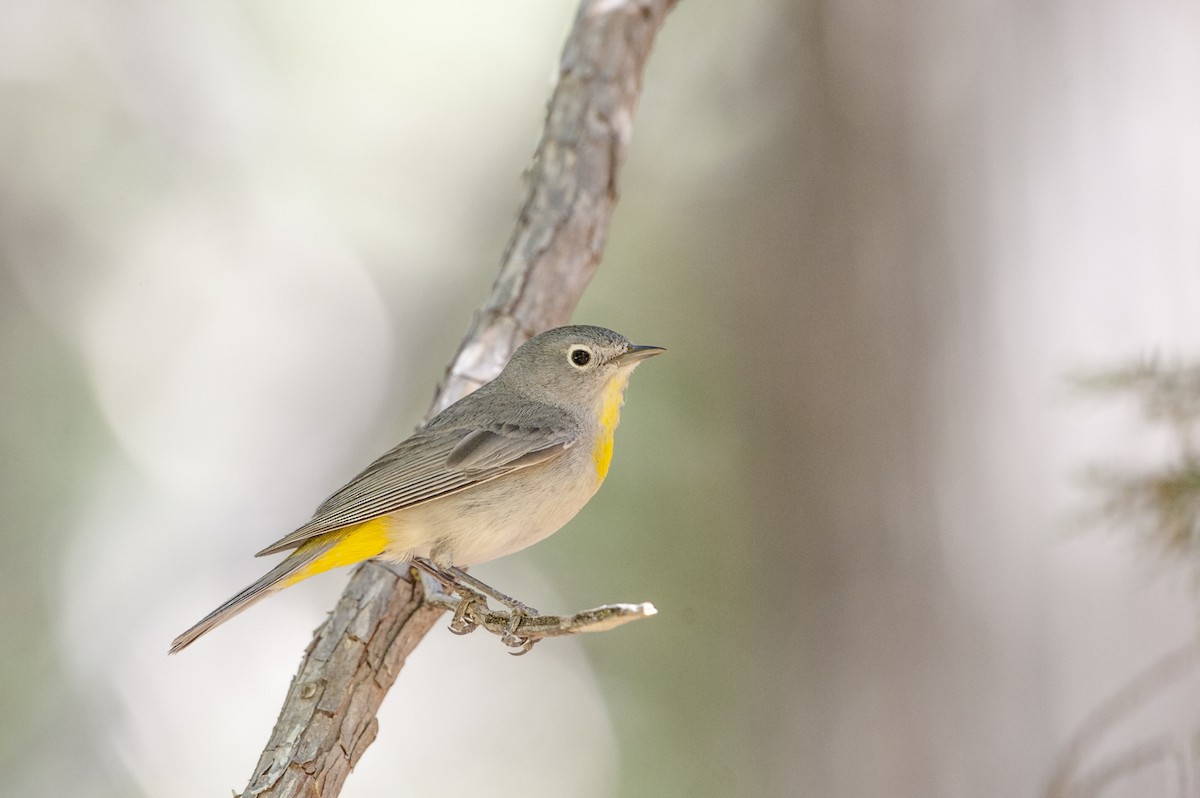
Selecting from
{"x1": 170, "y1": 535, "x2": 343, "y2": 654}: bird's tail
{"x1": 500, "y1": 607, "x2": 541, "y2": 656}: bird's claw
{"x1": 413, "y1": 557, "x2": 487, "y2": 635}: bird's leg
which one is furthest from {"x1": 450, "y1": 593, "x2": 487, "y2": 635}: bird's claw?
{"x1": 170, "y1": 535, "x2": 343, "y2": 654}: bird's tail

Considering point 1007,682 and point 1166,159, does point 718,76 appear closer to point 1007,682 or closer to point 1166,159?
point 1166,159

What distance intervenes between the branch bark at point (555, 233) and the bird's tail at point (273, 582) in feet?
0.86

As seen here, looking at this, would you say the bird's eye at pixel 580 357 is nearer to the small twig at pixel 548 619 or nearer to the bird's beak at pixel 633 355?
the bird's beak at pixel 633 355

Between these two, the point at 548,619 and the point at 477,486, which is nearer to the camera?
the point at 548,619

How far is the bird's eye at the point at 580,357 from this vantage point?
4.24 meters

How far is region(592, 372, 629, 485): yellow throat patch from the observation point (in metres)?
4.14

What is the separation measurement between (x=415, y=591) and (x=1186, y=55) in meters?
4.68

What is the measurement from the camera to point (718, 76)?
7.79 meters

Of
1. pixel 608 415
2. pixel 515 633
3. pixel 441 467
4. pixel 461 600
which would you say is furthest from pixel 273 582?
pixel 608 415

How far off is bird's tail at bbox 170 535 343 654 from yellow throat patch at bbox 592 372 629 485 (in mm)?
1074

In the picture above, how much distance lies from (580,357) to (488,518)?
83 cm

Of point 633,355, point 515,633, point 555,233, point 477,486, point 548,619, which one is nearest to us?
point 548,619

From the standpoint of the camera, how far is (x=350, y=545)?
3.72 metres

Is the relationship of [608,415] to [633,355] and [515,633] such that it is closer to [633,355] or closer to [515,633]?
[633,355]
